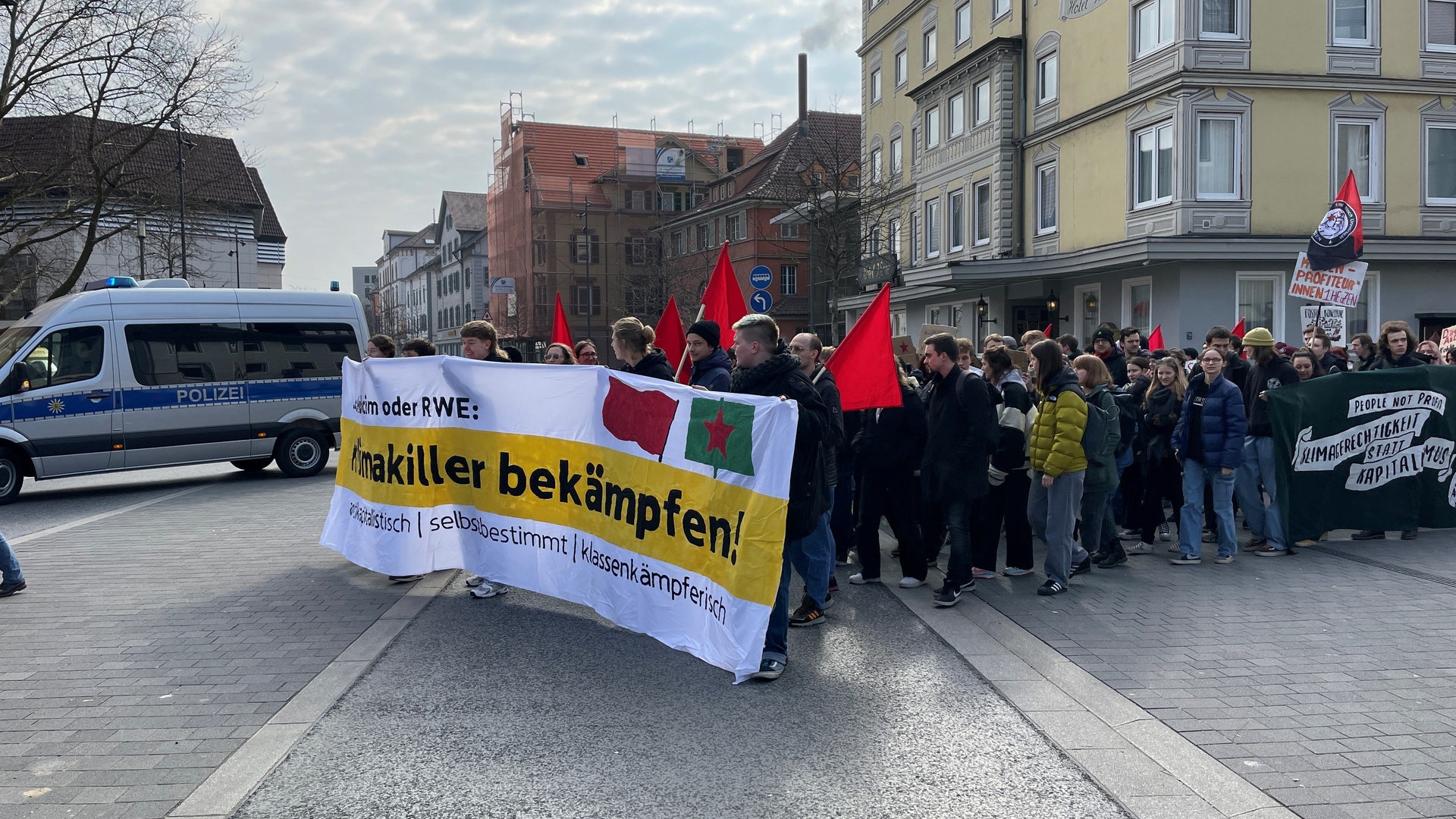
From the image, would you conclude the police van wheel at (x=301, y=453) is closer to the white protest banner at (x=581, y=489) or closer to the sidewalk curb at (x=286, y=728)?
the white protest banner at (x=581, y=489)

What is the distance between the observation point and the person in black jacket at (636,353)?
7.29 m

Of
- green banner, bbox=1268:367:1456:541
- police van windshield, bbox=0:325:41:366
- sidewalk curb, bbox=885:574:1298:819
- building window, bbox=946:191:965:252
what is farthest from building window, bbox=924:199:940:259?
sidewalk curb, bbox=885:574:1298:819

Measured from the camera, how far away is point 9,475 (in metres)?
13.7

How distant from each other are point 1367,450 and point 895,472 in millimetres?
5127

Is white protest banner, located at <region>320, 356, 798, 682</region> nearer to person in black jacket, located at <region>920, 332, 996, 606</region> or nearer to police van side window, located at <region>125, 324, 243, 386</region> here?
person in black jacket, located at <region>920, 332, 996, 606</region>

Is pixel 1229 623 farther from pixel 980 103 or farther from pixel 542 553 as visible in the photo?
pixel 980 103

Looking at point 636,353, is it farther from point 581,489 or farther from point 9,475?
point 9,475

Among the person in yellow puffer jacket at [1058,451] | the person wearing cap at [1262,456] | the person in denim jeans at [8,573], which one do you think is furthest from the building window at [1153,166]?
the person in denim jeans at [8,573]

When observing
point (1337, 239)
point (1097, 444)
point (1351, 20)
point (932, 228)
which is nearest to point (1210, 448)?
point (1097, 444)

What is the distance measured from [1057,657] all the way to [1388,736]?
172cm

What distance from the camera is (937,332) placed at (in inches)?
317

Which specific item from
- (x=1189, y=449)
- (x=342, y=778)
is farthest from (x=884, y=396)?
(x=342, y=778)

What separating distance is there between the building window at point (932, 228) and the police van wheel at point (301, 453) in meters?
24.0

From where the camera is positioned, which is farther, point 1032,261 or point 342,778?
point 1032,261
